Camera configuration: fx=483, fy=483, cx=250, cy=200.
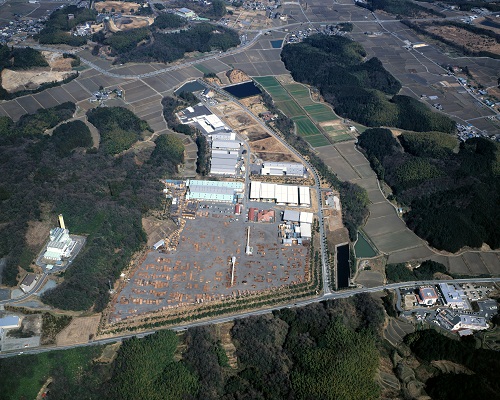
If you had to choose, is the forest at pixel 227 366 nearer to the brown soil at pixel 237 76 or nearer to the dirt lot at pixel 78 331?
the dirt lot at pixel 78 331

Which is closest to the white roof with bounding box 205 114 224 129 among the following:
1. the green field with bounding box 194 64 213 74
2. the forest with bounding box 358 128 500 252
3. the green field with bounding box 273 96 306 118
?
the green field with bounding box 273 96 306 118

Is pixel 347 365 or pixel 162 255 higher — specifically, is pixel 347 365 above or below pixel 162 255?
above

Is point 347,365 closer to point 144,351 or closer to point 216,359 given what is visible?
point 216,359

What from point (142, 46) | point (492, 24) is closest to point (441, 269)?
point (142, 46)

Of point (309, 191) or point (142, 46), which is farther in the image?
point (142, 46)

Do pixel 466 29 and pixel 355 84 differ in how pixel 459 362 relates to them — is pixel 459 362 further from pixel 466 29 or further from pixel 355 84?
pixel 466 29

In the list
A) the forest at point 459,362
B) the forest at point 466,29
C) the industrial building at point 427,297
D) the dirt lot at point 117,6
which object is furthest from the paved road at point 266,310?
the dirt lot at point 117,6
